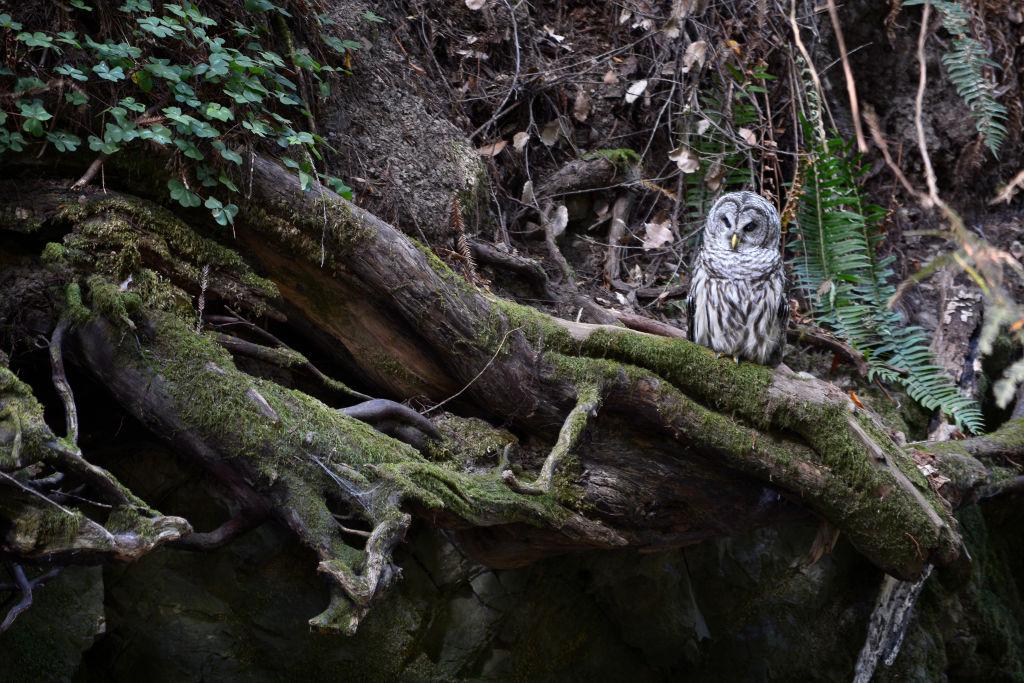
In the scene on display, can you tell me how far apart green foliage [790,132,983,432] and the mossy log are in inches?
45.9

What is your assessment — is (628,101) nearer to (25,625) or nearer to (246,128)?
(246,128)

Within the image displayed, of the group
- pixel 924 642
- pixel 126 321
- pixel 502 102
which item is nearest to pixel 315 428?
pixel 126 321

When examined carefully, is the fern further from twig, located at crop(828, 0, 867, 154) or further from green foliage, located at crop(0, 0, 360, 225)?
green foliage, located at crop(0, 0, 360, 225)

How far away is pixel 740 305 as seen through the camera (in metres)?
3.93

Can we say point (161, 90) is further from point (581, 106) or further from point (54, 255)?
point (581, 106)

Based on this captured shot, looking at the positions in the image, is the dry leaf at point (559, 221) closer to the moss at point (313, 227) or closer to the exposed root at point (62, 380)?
the moss at point (313, 227)

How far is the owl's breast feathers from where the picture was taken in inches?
153

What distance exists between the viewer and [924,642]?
499cm

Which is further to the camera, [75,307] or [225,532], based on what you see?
[225,532]

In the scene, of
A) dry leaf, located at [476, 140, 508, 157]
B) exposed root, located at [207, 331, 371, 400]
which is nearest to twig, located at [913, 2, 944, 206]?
exposed root, located at [207, 331, 371, 400]

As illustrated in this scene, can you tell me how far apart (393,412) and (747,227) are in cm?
200

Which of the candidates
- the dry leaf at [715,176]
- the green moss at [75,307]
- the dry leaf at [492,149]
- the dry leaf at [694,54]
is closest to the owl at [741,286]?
the dry leaf at [715,176]

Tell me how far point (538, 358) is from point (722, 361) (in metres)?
0.83

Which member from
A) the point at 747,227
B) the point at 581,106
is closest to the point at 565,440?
the point at 747,227
